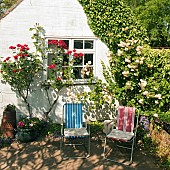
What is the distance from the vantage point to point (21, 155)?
5.87 metres

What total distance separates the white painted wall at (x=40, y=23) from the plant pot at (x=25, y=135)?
1.06 metres

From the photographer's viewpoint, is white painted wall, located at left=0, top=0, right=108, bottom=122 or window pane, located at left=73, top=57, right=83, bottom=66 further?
window pane, located at left=73, top=57, right=83, bottom=66

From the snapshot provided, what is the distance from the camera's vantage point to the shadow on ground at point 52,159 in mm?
5355

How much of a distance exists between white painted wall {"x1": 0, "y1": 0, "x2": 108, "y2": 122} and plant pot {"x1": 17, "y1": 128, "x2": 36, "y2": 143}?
1.06 meters

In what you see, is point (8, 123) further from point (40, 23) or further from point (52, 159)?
point (40, 23)

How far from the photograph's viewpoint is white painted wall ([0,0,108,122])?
23.1 feet

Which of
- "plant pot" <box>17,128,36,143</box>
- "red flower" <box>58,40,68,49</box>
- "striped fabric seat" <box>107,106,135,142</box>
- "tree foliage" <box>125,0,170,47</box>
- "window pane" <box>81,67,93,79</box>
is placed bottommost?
"plant pot" <box>17,128,36,143</box>

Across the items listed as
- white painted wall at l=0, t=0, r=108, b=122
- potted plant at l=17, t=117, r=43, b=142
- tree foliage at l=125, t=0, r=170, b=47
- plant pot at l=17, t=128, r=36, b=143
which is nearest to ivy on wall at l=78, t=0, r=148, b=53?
white painted wall at l=0, t=0, r=108, b=122

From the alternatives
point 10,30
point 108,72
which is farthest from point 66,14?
point 108,72

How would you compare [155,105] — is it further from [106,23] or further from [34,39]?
[34,39]

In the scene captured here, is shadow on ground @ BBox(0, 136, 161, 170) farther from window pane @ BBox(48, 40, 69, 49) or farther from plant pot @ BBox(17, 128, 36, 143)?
window pane @ BBox(48, 40, 69, 49)

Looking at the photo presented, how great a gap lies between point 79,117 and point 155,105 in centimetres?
212

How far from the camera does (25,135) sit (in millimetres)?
6520

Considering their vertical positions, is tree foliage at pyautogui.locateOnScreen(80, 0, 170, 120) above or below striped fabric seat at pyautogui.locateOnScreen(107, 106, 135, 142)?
above
